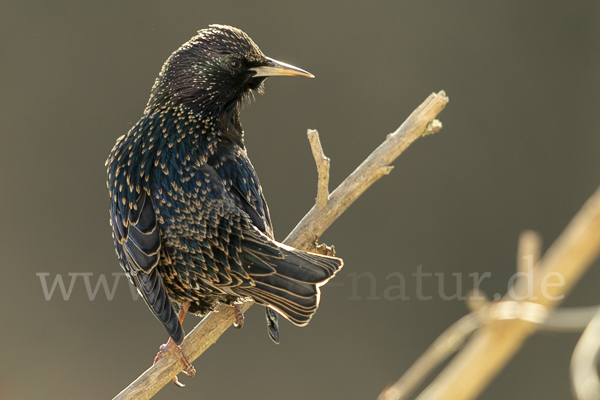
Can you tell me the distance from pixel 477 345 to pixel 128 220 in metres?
1.31

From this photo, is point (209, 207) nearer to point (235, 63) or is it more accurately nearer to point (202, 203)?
point (202, 203)

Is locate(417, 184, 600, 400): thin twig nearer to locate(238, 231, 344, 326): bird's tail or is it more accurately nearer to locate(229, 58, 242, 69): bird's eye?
locate(238, 231, 344, 326): bird's tail

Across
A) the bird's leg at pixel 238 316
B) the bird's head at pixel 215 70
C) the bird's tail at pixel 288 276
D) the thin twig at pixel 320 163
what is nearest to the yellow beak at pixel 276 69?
the bird's head at pixel 215 70

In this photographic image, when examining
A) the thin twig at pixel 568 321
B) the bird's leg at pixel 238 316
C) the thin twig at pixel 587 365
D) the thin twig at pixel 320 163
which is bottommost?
the bird's leg at pixel 238 316

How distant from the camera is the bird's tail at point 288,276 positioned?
4.64ft

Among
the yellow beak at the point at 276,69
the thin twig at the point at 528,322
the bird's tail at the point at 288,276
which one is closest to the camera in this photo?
the thin twig at the point at 528,322

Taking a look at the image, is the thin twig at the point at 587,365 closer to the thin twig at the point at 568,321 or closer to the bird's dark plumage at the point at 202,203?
the thin twig at the point at 568,321

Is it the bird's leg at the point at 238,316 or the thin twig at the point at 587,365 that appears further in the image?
the bird's leg at the point at 238,316

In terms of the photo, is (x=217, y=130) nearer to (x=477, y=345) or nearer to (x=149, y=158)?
(x=149, y=158)

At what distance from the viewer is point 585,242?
1.40 ft

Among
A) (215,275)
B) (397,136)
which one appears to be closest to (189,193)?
(215,275)

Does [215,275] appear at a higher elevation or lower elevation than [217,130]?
lower

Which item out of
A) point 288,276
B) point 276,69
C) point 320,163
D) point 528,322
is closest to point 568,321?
point 528,322

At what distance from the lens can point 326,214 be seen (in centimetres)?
167
